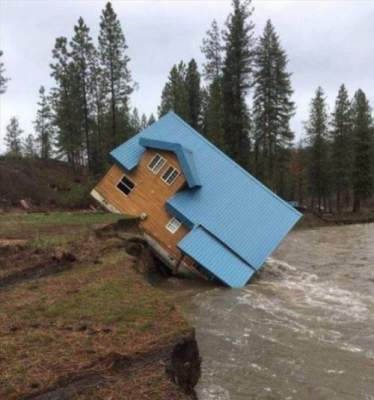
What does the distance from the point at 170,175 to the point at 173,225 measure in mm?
2651

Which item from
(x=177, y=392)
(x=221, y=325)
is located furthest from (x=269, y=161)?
(x=177, y=392)

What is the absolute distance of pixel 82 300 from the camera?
32.4 ft

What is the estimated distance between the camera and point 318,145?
199ft

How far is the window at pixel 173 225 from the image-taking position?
22.6 meters

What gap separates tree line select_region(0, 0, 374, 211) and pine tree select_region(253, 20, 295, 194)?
0.10 metres

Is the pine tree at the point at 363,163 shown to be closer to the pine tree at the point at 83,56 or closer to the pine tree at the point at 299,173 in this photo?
the pine tree at the point at 299,173

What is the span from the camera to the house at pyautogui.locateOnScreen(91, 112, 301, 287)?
66.9 ft

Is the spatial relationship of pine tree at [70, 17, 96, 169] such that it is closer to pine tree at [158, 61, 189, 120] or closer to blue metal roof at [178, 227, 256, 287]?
pine tree at [158, 61, 189, 120]

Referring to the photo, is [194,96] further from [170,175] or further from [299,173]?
[170,175]

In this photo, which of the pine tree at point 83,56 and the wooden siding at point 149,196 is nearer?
the wooden siding at point 149,196

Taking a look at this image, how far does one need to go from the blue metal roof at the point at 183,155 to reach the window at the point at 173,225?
1651 millimetres

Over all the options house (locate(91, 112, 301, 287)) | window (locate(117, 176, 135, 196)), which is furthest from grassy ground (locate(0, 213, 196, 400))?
window (locate(117, 176, 135, 196))

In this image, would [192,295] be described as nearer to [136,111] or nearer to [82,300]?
[82,300]

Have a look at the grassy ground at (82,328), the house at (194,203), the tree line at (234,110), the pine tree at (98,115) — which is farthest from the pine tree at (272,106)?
the grassy ground at (82,328)
